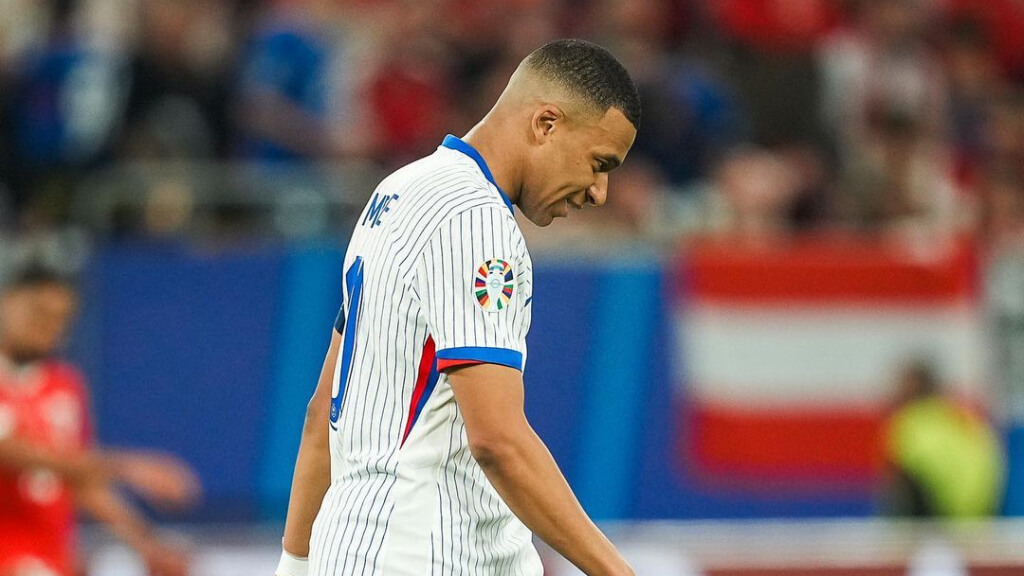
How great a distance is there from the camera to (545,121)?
3404 millimetres

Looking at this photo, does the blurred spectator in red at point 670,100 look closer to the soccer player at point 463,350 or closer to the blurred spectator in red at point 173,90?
the blurred spectator in red at point 173,90

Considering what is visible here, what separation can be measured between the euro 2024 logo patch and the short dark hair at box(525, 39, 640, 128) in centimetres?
43

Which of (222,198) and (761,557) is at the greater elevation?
(222,198)

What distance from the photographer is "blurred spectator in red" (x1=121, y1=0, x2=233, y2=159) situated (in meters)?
9.69

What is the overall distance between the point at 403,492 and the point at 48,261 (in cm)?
356

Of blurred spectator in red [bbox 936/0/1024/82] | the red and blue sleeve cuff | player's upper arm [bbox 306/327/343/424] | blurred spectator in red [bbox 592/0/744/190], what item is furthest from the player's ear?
blurred spectator in red [bbox 936/0/1024/82]

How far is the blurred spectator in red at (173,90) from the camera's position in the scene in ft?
31.8

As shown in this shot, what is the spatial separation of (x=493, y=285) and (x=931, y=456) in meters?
6.89

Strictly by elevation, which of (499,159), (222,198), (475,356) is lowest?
(475,356)

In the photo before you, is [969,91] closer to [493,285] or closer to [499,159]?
[499,159]

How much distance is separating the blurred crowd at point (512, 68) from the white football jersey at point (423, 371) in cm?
637

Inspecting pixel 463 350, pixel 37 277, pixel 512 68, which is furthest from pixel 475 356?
pixel 512 68

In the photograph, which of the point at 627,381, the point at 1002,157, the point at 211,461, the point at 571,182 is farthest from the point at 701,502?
the point at 571,182

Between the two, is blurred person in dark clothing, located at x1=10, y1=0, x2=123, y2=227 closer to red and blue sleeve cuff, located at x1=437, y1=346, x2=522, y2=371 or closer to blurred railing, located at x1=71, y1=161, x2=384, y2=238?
blurred railing, located at x1=71, y1=161, x2=384, y2=238
